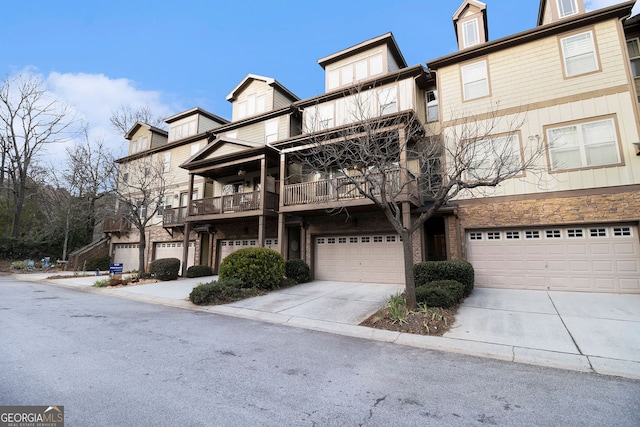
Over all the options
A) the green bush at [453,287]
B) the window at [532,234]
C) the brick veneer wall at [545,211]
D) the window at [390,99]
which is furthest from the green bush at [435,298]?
the window at [390,99]

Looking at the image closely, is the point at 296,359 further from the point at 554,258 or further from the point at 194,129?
the point at 194,129

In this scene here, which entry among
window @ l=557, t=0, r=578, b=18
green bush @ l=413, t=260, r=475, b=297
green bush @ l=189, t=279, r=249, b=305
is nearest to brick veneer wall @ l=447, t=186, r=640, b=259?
green bush @ l=413, t=260, r=475, b=297

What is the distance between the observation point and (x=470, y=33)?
1339cm

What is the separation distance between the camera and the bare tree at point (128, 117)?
24.7 m

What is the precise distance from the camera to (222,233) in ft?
60.1

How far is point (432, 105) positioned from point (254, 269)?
10329 millimetres

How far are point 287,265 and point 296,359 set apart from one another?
27.8 feet

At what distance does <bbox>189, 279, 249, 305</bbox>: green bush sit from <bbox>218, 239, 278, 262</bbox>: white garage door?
6.50 m

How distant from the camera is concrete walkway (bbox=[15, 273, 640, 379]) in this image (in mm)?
4922

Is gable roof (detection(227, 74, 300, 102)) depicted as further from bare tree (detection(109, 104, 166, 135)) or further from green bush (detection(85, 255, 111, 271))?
green bush (detection(85, 255, 111, 271))

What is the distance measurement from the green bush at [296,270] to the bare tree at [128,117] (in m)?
19.0

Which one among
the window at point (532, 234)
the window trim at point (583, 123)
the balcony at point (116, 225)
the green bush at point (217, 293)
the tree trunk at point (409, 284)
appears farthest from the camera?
the balcony at point (116, 225)

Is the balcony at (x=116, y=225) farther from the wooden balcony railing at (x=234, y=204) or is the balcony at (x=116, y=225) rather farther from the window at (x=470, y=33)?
the window at (x=470, y=33)

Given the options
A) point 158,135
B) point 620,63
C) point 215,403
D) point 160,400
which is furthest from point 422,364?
point 158,135
